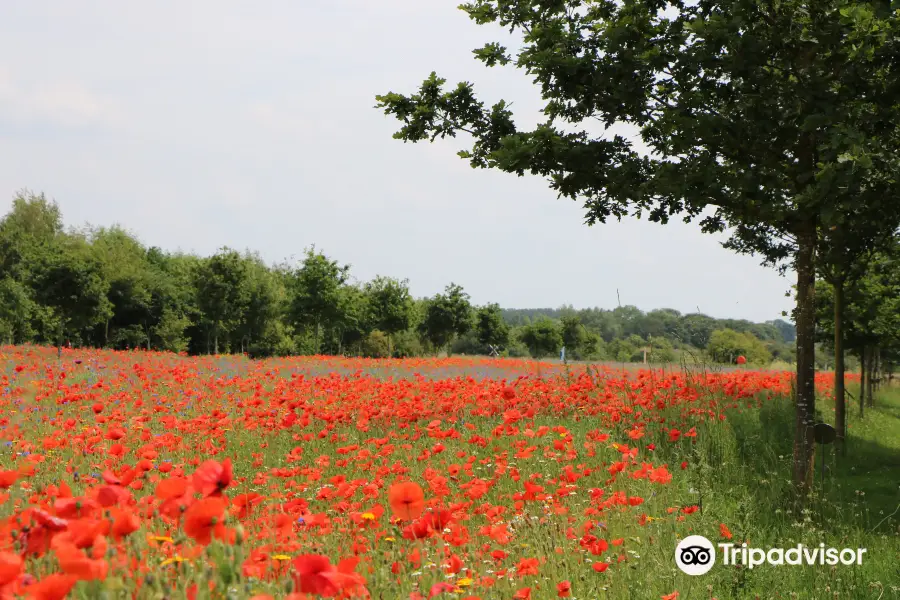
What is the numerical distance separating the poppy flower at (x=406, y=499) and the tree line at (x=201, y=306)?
1300cm

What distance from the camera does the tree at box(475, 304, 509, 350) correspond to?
55.4m

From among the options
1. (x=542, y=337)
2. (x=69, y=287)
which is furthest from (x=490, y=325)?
(x=69, y=287)

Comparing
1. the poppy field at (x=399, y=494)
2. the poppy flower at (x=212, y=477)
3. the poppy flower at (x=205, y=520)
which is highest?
the poppy flower at (x=212, y=477)

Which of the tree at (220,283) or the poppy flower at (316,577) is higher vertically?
the tree at (220,283)

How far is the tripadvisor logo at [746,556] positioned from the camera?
4.16 meters

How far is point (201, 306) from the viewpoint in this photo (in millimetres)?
33625

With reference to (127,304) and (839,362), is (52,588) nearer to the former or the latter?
(839,362)

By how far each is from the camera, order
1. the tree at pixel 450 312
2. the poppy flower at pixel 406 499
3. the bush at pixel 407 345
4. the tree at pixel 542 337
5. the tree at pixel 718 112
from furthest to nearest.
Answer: the tree at pixel 542 337 → the bush at pixel 407 345 → the tree at pixel 450 312 → the tree at pixel 718 112 → the poppy flower at pixel 406 499

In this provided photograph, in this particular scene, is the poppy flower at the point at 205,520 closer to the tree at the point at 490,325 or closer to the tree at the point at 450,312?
the tree at the point at 450,312

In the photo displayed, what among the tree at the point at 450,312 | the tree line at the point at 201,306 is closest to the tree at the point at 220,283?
the tree line at the point at 201,306

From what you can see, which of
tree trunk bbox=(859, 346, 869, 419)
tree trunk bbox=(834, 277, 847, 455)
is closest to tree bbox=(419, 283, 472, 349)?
tree trunk bbox=(859, 346, 869, 419)

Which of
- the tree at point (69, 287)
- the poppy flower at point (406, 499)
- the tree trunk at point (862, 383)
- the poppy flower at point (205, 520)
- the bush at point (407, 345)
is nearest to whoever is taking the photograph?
the poppy flower at point (205, 520)

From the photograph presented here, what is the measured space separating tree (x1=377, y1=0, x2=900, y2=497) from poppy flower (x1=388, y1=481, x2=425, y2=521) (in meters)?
4.52

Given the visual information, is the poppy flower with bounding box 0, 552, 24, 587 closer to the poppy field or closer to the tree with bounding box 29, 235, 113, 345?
the poppy field
